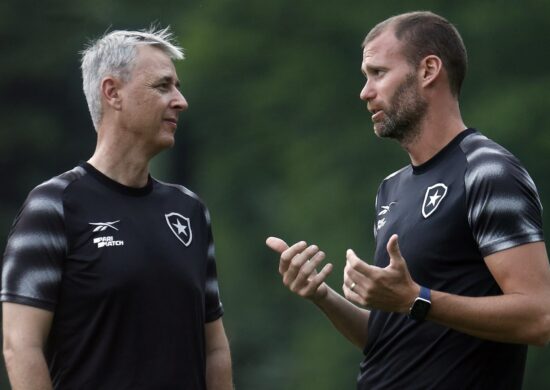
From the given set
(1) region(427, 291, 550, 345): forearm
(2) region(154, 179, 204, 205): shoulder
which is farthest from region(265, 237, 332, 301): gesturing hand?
(2) region(154, 179, 204, 205): shoulder

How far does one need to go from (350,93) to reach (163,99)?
4998 millimetres

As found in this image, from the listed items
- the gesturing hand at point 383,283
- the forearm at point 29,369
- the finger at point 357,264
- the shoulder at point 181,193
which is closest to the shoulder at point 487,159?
the gesturing hand at point 383,283

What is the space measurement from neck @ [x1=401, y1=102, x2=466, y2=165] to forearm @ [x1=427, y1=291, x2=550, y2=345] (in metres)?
0.59

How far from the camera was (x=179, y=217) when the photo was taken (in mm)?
4109

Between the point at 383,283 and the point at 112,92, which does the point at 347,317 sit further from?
the point at 112,92

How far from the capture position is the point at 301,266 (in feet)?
12.5

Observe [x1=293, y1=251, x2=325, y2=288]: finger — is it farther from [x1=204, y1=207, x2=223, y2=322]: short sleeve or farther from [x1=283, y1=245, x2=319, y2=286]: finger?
[x1=204, y1=207, x2=223, y2=322]: short sleeve

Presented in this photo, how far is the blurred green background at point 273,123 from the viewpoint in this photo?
8781 mm

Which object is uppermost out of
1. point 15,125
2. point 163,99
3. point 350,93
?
point 163,99

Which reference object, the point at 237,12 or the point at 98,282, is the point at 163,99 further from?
the point at 237,12

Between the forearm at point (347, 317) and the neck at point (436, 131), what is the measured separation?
53 cm

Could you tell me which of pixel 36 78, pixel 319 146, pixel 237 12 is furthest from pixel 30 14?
pixel 319 146

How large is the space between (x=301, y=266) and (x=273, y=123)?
5744 mm

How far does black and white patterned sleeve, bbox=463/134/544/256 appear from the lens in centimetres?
363
